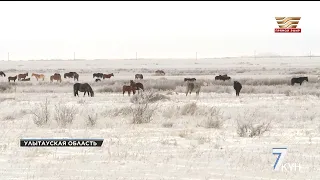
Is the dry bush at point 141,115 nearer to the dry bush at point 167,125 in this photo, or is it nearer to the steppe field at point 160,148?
the steppe field at point 160,148

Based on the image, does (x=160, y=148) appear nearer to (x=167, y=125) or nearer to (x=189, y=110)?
(x=167, y=125)

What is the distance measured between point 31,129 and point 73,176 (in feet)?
16.9

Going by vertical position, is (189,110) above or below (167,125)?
above

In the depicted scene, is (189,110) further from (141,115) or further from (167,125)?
(167,125)
